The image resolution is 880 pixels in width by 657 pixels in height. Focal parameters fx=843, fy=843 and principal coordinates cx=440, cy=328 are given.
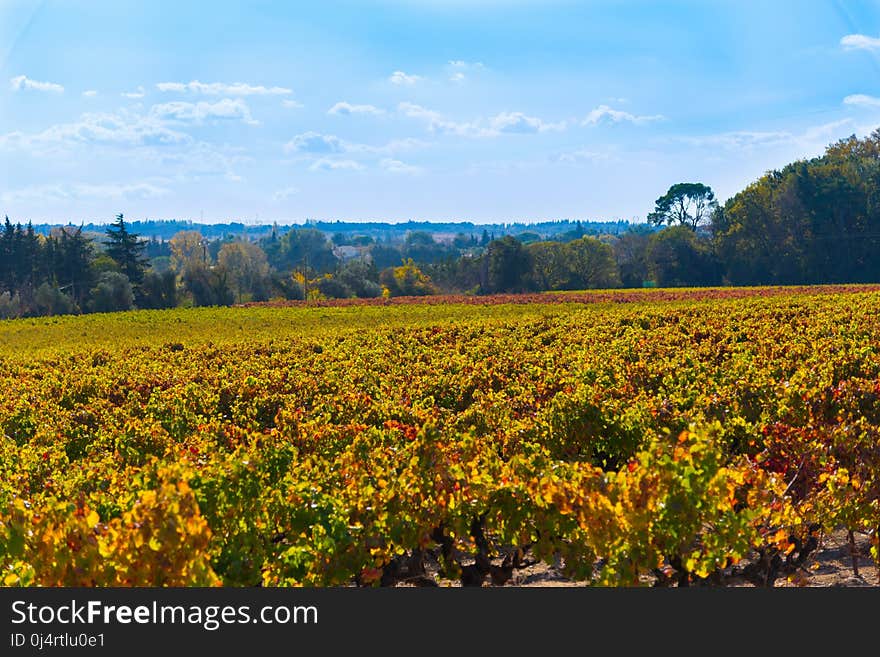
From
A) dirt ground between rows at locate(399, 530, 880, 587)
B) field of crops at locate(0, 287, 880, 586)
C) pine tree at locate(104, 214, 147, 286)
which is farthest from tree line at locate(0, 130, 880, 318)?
dirt ground between rows at locate(399, 530, 880, 587)

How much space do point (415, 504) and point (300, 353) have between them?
44.6 ft

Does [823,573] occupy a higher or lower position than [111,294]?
lower

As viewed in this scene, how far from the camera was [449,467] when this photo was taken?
667cm

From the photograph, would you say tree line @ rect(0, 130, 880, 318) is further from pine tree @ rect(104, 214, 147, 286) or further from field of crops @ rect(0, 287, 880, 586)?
field of crops @ rect(0, 287, 880, 586)

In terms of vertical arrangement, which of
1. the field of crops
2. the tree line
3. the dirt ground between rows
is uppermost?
the tree line

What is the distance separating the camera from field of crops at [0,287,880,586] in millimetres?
5375

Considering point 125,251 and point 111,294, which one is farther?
point 125,251

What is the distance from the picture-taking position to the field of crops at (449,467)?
5375 millimetres

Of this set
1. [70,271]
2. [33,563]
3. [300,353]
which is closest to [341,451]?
[33,563]

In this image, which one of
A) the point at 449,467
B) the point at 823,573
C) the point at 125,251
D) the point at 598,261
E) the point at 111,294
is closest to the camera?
the point at 449,467

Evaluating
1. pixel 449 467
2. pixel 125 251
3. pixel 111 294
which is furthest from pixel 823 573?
pixel 125 251

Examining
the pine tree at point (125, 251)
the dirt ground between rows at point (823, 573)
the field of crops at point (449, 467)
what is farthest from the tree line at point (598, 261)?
the dirt ground between rows at point (823, 573)

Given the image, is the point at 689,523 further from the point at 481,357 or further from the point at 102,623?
the point at 481,357

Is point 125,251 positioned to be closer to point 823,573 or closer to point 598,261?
point 598,261
